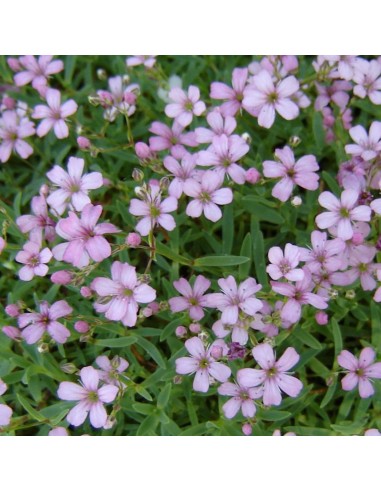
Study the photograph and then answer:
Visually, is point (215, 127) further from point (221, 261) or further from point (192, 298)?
point (192, 298)

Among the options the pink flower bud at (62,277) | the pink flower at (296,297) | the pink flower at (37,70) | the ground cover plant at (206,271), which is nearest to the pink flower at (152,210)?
the ground cover plant at (206,271)

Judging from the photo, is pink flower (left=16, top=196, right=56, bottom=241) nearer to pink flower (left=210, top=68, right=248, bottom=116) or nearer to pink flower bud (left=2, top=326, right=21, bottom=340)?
pink flower bud (left=2, top=326, right=21, bottom=340)

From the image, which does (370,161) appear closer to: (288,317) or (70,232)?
(288,317)

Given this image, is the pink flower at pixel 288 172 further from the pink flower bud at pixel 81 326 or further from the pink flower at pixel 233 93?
the pink flower bud at pixel 81 326

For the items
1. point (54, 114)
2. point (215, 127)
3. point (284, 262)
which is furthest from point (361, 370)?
point (54, 114)

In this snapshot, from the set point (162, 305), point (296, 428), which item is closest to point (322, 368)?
point (296, 428)

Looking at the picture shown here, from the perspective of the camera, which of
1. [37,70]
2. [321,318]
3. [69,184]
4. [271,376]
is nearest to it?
[271,376]

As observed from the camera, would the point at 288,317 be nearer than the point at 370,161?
Yes
